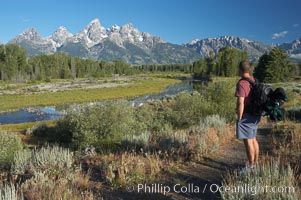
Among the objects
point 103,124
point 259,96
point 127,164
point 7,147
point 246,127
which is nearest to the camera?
point 259,96

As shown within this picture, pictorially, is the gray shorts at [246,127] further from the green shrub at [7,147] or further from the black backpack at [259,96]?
the green shrub at [7,147]

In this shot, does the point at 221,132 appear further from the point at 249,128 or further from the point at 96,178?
the point at 96,178

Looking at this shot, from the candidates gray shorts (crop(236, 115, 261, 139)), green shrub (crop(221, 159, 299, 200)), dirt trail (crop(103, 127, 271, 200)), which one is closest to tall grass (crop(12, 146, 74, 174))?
dirt trail (crop(103, 127, 271, 200))

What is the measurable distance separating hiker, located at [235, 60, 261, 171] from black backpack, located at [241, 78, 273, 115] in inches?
2.1

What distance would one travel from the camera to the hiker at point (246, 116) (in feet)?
22.0

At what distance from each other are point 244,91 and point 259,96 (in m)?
0.36

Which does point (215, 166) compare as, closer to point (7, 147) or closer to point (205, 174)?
point (205, 174)

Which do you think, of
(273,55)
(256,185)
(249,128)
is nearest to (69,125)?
(249,128)

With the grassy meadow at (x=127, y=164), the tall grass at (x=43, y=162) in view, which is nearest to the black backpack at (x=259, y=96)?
the grassy meadow at (x=127, y=164)

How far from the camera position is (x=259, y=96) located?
6.71m

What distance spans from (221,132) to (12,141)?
944 cm

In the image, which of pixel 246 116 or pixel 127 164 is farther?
pixel 127 164

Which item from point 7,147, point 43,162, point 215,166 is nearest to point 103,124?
point 7,147

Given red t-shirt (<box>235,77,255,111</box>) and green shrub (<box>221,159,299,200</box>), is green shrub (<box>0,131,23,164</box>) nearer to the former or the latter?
red t-shirt (<box>235,77,255,111</box>)
